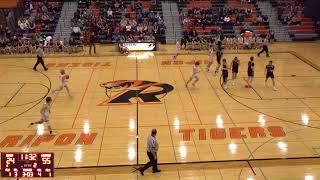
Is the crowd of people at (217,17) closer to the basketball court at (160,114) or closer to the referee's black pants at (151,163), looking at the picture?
the basketball court at (160,114)

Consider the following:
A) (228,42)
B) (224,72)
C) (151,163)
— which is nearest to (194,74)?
(224,72)

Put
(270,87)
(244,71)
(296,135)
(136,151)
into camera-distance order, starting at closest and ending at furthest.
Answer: (136,151), (296,135), (270,87), (244,71)

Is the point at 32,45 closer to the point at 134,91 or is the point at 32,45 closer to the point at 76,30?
the point at 76,30

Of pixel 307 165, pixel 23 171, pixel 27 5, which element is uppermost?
pixel 27 5

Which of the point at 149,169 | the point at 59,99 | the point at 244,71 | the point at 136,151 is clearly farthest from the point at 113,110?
the point at 244,71

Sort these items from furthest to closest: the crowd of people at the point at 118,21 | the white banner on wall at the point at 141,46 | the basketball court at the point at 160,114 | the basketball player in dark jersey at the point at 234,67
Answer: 1. the crowd of people at the point at 118,21
2. the white banner on wall at the point at 141,46
3. the basketball player in dark jersey at the point at 234,67
4. the basketball court at the point at 160,114

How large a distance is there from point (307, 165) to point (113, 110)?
357 inches

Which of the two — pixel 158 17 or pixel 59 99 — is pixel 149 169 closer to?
pixel 59 99

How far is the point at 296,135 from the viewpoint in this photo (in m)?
16.7

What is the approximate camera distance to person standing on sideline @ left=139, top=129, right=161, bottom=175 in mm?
13305

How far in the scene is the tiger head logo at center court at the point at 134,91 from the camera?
2094cm

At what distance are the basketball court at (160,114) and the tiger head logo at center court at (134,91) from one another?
2.1 inches

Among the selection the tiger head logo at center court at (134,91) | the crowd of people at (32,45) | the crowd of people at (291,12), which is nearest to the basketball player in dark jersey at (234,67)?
the tiger head logo at center court at (134,91)
